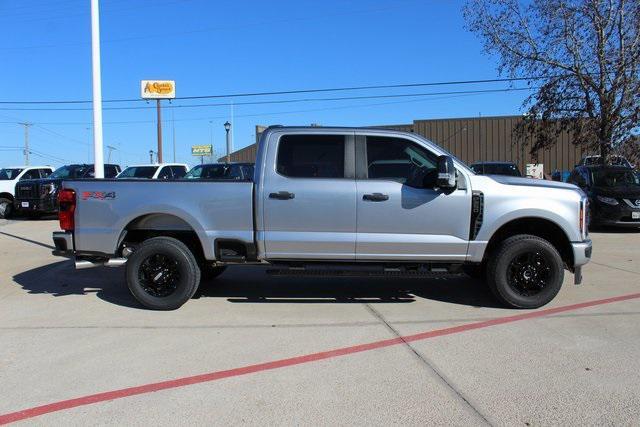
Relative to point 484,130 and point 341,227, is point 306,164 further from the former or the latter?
point 484,130

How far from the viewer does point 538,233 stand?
676 cm

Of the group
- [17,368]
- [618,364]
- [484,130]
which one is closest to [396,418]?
[618,364]

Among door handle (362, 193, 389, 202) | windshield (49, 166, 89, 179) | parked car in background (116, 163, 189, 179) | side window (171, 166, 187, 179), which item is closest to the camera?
door handle (362, 193, 389, 202)

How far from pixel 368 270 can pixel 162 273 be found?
2.41 m

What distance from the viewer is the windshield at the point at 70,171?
71.5 ft

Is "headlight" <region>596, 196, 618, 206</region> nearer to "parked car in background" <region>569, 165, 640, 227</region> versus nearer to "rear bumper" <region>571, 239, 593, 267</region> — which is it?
"parked car in background" <region>569, 165, 640, 227</region>

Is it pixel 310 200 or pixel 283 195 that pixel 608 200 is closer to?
pixel 310 200

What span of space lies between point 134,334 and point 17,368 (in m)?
1.16

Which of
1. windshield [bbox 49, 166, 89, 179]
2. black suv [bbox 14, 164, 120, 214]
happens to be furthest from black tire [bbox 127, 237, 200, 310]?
windshield [bbox 49, 166, 89, 179]

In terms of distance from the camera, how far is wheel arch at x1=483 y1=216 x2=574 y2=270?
6.45 metres

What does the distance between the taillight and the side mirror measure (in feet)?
13.8

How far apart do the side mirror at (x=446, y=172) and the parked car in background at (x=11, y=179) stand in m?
18.3

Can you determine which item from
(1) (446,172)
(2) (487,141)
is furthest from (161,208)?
(2) (487,141)

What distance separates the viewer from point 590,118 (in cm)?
1934
